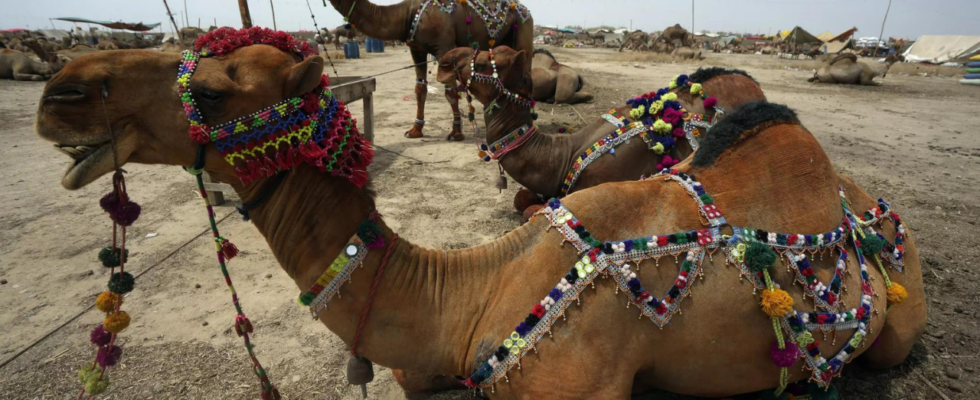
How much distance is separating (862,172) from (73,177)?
804 centimetres

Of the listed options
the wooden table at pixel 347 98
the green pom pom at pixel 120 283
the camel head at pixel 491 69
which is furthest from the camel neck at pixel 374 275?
the wooden table at pixel 347 98

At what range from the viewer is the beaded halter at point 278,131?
5.44ft

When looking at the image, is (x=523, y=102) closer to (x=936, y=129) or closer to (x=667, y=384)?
(x=667, y=384)

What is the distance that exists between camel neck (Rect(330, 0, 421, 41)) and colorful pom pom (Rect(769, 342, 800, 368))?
6789 millimetres

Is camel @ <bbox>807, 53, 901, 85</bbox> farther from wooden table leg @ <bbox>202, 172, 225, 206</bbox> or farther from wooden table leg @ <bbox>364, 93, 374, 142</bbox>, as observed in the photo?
wooden table leg @ <bbox>202, 172, 225, 206</bbox>

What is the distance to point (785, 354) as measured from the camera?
6.79 feet

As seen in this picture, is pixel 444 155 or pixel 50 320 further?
pixel 444 155

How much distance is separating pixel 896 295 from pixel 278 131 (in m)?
A: 2.89

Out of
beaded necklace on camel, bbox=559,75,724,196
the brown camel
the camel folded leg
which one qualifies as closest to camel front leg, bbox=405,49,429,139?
the brown camel

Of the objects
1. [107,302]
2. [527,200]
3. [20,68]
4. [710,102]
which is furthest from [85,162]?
[20,68]

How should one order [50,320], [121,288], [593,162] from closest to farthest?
[121,288] → [50,320] → [593,162]

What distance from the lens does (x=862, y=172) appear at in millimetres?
6582

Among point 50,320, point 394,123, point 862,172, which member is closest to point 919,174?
point 862,172

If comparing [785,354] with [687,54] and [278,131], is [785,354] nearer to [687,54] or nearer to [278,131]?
[278,131]
